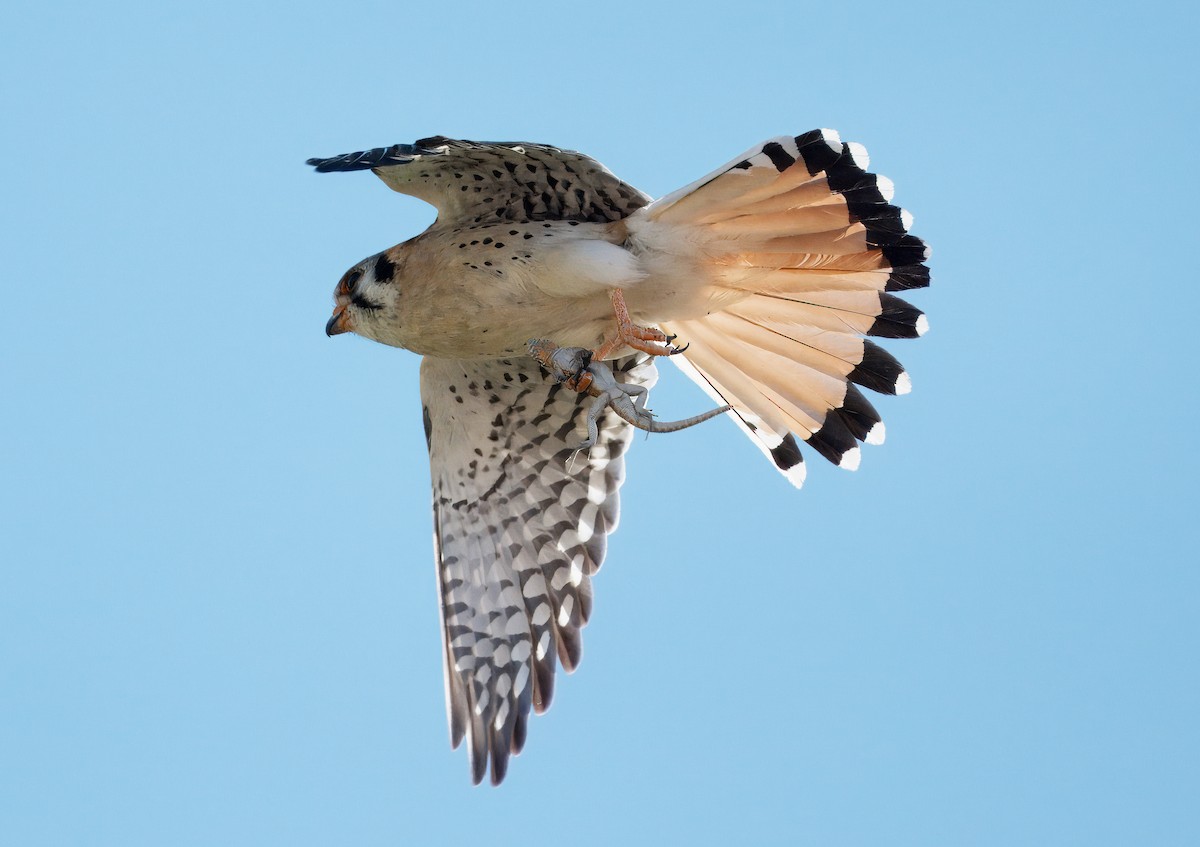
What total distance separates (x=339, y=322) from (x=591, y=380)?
1202 millimetres

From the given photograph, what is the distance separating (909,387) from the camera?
5.74 m

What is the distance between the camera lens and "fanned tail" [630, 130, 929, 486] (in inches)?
211

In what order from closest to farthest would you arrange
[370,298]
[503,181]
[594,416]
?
[594,416]
[503,181]
[370,298]

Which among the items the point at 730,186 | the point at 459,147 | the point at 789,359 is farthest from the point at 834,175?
the point at 459,147

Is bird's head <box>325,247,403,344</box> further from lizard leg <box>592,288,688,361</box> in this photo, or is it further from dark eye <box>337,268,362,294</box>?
lizard leg <box>592,288,688,361</box>

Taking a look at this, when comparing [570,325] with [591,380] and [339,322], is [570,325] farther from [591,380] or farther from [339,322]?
[339,322]

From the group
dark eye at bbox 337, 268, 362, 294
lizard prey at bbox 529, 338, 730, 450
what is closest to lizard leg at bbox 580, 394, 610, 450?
lizard prey at bbox 529, 338, 730, 450

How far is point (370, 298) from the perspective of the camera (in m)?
6.11

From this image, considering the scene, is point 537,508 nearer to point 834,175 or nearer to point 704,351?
point 704,351

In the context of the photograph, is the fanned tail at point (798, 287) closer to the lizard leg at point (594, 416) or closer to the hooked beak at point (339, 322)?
the lizard leg at point (594, 416)

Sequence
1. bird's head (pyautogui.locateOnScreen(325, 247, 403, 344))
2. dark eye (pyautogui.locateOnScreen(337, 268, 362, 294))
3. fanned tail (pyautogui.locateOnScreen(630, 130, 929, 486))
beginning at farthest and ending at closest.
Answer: dark eye (pyautogui.locateOnScreen(337, 268, 362, 294))
bird's head (pyautogui.locateOnScreen(325, 247, 403, 344))
fanned tail (pyautogui.locateOnScreen(630, 130, 929, 486))

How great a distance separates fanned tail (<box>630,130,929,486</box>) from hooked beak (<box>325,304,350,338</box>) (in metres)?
1.33

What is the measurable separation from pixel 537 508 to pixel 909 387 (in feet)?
5.93

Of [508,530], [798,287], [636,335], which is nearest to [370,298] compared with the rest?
[636,335]
